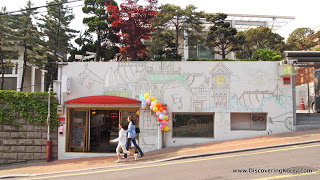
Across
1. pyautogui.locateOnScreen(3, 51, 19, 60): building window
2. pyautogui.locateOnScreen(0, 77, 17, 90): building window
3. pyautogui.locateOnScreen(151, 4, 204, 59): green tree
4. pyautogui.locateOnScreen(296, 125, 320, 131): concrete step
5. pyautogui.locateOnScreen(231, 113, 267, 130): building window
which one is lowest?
pyautogui.locateOnScreen(296, 125, 320, 131): concrete step

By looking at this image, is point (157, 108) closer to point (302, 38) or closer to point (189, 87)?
point (189, 87)

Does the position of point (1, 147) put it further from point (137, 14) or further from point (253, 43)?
point (253, 43)

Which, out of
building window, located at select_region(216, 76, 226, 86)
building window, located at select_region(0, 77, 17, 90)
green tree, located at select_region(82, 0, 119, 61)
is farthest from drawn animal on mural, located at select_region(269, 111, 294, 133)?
building window, located at select_region(0, 77, 17, 90)

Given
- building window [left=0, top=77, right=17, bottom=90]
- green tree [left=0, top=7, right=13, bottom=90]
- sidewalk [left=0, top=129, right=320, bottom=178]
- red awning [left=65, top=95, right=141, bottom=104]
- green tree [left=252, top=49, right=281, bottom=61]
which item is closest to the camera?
sidewalk [left=0, top=129, right=320, bottom=178]

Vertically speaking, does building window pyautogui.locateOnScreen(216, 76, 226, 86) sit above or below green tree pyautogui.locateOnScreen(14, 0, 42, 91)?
below

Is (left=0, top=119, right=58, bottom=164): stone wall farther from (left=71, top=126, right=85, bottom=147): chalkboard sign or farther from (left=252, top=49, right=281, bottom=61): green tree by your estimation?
(left=252, top=49, right=281, bottom=61): green tree

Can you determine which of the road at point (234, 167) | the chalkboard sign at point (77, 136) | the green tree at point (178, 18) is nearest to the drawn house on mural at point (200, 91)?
the road at point (234, 167)

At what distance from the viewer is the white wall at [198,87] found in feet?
42.9

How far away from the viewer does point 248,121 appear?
43.9 feet

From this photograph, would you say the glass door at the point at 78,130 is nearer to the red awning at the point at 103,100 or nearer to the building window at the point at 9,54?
the red awning at the point at 103,100

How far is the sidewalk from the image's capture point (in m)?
10.3

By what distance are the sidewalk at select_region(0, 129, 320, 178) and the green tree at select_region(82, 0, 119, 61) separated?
35.4 feet

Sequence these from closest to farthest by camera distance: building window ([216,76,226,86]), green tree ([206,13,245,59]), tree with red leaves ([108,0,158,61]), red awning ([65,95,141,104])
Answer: red awning ([65,95,141,104])
building window ([216,76,226,86])
tree with red leaves ([108,0,158,61])
green tree ([206,13,245,59])

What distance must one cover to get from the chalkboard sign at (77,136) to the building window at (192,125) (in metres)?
4.76
